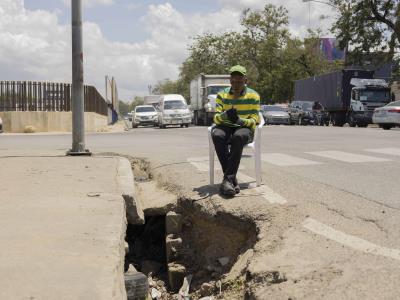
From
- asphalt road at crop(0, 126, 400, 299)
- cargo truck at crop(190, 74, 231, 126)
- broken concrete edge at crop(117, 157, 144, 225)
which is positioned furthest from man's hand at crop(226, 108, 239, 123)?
cargo truck at crop(190, 74, 231, 126)

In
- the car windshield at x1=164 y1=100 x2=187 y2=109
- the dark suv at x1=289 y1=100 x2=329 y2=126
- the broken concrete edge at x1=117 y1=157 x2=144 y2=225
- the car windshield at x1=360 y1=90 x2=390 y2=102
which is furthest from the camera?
the dark suv at x1=289 y1=100 x2=329 y2=126

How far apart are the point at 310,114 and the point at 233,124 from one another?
107 ft

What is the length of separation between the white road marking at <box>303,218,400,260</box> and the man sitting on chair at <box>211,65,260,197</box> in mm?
1476

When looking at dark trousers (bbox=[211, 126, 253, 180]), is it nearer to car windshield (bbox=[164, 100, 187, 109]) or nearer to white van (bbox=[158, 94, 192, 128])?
white van (bbox=[158, 94, 192, 128])

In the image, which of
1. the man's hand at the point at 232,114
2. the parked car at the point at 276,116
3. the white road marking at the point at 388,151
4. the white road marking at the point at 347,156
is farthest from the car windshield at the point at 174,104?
the man's hand at the point at 232,114

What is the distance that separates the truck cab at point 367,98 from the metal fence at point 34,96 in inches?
638

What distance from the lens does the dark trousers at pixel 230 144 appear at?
22.6 feet

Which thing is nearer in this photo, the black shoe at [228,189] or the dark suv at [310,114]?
the black shoe at [228,189]

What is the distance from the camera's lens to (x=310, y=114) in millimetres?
38875

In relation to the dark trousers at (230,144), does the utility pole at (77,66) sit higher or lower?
higher

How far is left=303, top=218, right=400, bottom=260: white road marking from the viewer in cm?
449

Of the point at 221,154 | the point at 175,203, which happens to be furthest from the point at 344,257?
the point at 175,203

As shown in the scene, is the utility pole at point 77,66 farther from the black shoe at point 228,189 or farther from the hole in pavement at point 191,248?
the black shoe at point 228,189

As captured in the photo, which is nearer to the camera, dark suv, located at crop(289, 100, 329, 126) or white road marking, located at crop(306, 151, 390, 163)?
white road marking, located at crop(306, 151, 390, 163)
